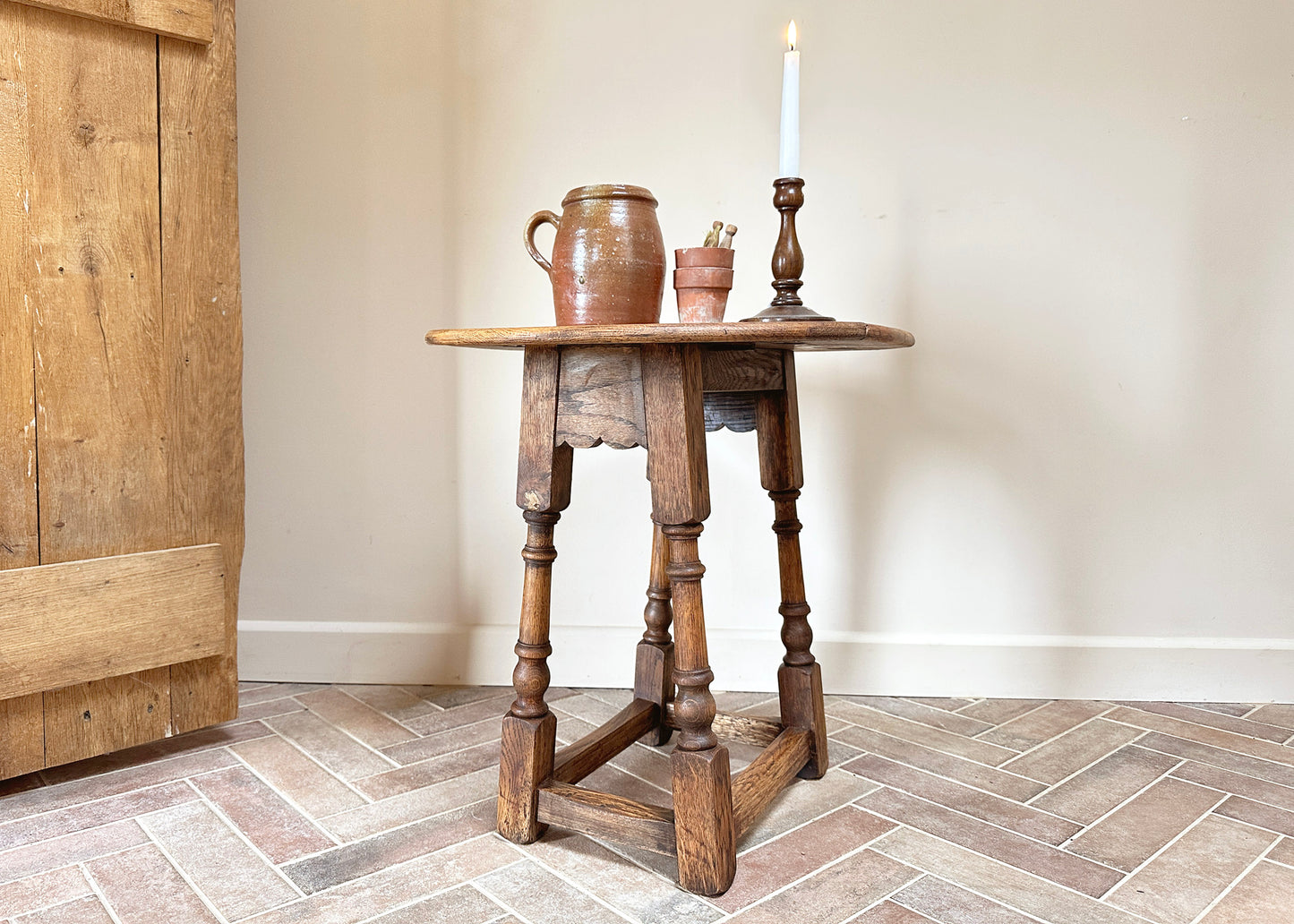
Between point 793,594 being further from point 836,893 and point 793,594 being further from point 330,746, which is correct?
point 330,746

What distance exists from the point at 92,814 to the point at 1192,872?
5.52 feet

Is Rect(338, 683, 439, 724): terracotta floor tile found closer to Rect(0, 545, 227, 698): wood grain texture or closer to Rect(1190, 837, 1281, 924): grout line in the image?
Rect(0, 545, 227, 698): wood grain texture

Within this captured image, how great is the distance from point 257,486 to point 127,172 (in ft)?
2.59

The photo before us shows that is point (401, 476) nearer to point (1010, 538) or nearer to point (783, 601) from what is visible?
point (783, 601)

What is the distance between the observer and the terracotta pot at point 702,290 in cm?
135

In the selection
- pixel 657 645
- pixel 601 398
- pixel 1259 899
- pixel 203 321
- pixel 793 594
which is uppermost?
pixel 203 321

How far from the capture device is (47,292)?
157cm

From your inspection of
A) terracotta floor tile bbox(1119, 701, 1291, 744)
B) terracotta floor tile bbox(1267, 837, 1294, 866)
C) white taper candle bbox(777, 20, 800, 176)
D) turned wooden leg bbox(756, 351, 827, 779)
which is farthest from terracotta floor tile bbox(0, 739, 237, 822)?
terracotta floor tile bbox(1119, 701, 1291, 744)

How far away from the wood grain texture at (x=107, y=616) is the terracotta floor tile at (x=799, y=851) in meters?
1.09

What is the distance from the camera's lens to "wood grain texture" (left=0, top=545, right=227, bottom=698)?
5.08ft

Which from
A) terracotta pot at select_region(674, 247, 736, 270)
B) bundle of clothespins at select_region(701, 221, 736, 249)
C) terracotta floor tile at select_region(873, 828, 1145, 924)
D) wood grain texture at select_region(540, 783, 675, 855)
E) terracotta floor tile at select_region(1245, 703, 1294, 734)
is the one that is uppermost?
bundle of clothespins at select_region(701, 221, 736, 249)

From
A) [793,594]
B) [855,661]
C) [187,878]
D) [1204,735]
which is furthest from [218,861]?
[1204,735]

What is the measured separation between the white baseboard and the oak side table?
57 cm

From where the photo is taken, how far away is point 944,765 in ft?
5.68
